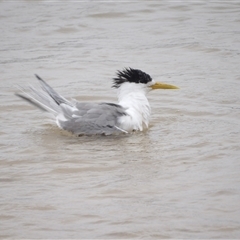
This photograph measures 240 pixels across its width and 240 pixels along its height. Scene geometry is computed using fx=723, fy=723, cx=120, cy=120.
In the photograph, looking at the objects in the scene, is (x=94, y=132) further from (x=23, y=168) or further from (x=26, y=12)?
(x=26, y=12)

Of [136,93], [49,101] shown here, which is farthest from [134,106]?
[49,101]

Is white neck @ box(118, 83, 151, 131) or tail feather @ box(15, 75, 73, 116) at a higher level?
tail feather @ box(15, 75, 73, 116)

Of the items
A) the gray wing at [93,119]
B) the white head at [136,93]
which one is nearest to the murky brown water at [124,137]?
the gray wing at [93,119]

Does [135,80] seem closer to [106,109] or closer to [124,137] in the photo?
[106,109]

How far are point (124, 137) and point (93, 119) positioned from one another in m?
0.41

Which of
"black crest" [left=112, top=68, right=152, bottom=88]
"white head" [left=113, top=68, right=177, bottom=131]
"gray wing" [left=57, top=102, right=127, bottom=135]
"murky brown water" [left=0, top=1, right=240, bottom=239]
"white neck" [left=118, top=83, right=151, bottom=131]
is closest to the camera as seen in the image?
"murky brown water" [left=0, top=1, right=240, bottom=239]

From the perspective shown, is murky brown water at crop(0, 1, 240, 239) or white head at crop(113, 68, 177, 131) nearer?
murky brown water at crop(0, 1, 240, 239)

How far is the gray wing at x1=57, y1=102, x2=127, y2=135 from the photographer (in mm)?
8047

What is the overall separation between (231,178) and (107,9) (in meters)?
8.02

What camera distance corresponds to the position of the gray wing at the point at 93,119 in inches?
317

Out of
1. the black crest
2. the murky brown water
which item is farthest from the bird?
the murky brown water

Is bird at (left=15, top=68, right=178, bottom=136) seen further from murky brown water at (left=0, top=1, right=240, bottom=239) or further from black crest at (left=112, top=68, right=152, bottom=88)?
murky brown water at (left=0, top=1, right=240, bottom=239)

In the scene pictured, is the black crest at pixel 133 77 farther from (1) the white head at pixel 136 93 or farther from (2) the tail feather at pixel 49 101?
(2) the tail feather at pixel 49 101

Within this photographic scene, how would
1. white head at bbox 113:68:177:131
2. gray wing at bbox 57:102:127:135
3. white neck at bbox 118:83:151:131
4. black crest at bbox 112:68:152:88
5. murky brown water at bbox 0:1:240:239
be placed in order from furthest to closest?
black crest at bbox 112:68:152:88, white head at bbox 113:68:177:131, white neck at bbox 118:83:151:131, gray wing at bbox 57:102:127:135, murky brown water at bbox 0:1:240:239
